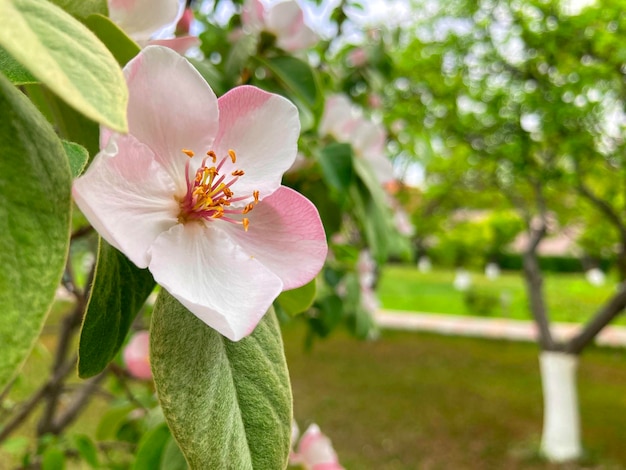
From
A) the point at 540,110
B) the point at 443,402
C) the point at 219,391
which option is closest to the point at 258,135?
the point at 219,391

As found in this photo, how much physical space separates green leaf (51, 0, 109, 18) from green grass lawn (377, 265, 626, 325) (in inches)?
270

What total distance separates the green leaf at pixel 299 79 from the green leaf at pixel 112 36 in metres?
0.44

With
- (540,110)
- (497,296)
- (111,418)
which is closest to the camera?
(111,418)

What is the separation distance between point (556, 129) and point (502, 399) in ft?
7.65

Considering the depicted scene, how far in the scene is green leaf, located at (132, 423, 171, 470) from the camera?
51 cm

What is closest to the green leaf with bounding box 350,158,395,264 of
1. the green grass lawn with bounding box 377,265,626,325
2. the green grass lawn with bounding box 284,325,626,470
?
the green grass lawn with bounding box 284,325,626,470

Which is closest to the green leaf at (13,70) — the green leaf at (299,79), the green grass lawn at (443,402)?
the green leaf at (299,79)

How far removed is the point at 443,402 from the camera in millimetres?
4559

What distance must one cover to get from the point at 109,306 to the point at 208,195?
68 millimetres

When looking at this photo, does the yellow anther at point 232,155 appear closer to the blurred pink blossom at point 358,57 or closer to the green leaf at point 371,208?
the green leaf at point 371,208

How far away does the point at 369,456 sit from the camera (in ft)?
11.6

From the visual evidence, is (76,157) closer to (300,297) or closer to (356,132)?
(300,297)

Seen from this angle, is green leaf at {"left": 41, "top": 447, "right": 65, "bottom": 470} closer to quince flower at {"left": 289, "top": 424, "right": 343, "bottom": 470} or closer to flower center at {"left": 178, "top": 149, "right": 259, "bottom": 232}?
quince flower at {"left": 289, "top": 424, "right": 343, "bottom": 470}

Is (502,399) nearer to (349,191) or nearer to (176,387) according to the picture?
(349,191)
